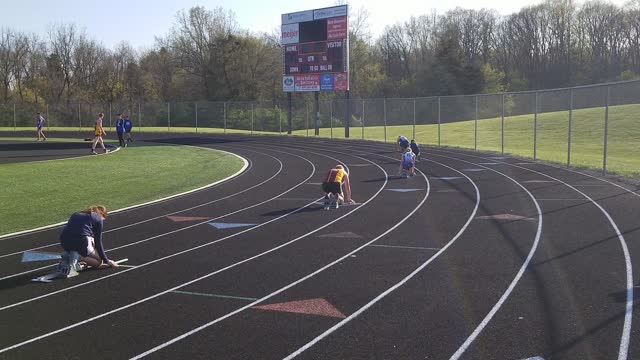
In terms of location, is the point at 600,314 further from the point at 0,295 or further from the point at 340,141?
the point at 340,141

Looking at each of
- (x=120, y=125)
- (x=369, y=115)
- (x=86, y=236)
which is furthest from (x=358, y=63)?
(x=86, y=236)

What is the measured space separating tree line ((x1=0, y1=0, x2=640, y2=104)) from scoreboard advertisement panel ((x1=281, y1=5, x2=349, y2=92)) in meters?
28.7

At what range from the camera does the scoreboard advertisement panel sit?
40.2m

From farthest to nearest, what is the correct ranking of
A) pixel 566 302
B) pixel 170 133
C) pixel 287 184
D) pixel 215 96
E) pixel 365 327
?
pixel 215 96
pixel 170 133
pixel 287 184
pixel 566 302
pixel 365 327

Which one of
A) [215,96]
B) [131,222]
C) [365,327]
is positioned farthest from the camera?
[215,96]

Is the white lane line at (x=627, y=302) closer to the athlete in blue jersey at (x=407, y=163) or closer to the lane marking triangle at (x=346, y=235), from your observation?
the lane marking triangle at (x=346, y=235)

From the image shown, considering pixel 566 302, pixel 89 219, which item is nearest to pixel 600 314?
pixel 566 302

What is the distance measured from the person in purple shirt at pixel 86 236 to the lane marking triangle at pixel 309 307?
3235 millimetres

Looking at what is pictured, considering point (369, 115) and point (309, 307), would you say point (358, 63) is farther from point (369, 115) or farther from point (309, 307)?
point (309, 307)

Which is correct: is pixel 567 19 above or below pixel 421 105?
above

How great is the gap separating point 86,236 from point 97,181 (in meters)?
11.6

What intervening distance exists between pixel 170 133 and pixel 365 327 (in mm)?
43352

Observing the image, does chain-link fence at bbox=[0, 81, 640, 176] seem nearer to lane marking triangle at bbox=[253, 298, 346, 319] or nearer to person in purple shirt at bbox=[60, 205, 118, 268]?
person in purple shirt at bbox=[60, 205, 118, 268]

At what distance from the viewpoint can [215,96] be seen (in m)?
73.9
